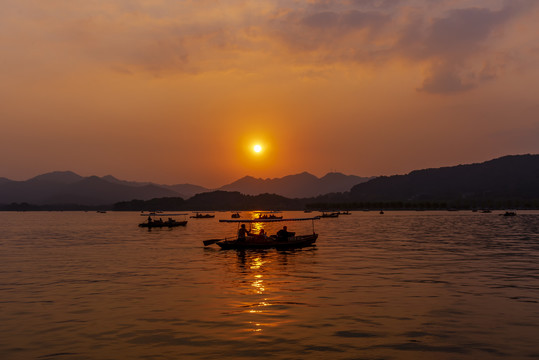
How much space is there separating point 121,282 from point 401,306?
72.0 feet

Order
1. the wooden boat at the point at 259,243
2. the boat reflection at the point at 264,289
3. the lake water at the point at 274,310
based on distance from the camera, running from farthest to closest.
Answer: the wooden boat at the point at 259,243
the boat reflection at the point at 264,289
the lake water at the point at 274,310

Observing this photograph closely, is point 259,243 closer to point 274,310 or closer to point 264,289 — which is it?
point 264,289

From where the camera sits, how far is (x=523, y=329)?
22344mm

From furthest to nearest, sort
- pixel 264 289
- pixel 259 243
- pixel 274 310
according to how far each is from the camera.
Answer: pixel 259 243 < pixel 264 289 < pixel 274 310

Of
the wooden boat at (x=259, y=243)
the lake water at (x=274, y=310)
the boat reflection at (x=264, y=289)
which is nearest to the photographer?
the lake water at (x=274, y=310)

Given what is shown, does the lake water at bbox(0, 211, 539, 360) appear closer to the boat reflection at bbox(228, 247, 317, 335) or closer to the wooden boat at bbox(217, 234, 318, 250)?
the boat reflection at bbox(228, 247, 317, 335)

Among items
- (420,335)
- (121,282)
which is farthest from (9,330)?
(420,335)

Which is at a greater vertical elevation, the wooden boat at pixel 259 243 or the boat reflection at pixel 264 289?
the wooden boat at pixel 259 243

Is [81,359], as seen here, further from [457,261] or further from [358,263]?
[457,261]

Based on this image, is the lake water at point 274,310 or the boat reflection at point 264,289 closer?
the lake water at point 274,310

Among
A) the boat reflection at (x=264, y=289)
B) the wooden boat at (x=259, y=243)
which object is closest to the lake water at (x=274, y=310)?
the boat reflection at (x=264, y=289)

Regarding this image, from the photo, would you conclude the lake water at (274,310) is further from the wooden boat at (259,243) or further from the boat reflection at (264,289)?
the wooden boat at (259,243)

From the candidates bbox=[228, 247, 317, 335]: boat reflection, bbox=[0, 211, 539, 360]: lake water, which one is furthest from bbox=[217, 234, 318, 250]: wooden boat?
bbox=[0, 211, 539, 360]: lake water

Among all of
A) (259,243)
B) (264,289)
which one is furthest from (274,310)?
(259,243)
